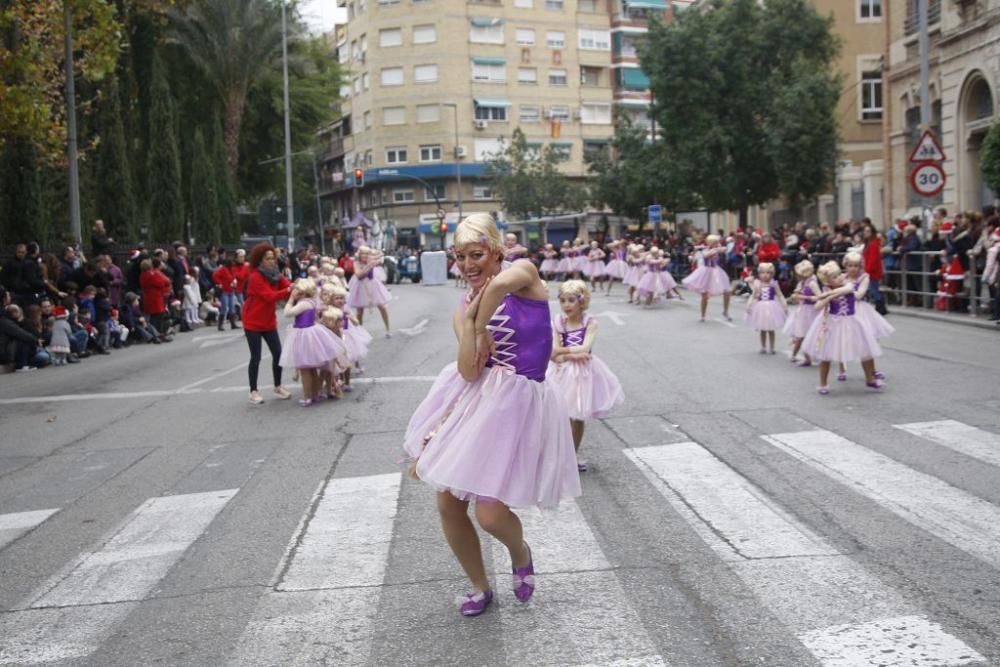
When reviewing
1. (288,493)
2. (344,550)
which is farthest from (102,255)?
(344,550)

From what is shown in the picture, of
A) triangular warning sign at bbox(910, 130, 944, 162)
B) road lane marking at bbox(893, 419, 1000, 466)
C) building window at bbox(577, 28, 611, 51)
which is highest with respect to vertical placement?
building window at bbox(577, 28, 611, 51)

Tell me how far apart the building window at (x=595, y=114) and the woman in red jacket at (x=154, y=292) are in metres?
62.0

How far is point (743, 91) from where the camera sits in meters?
44.3

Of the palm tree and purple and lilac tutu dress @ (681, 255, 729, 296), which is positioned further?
the palm tree

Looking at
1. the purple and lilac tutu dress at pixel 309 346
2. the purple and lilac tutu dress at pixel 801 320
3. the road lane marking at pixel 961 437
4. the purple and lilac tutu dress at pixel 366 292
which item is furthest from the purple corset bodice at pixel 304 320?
the purple and lilac tutu dress at pixel 366 292

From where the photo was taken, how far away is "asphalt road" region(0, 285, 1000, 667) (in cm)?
510

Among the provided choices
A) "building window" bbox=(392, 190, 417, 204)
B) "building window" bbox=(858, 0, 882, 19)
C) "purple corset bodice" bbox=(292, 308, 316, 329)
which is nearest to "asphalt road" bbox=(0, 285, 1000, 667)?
"purple corset bodice" bbox=(292, 308, 316, 329)

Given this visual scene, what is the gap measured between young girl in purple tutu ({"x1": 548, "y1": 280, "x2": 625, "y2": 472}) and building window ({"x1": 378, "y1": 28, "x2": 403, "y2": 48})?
7585cm

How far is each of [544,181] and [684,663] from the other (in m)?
68.1

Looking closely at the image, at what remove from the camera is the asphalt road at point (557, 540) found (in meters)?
5.10

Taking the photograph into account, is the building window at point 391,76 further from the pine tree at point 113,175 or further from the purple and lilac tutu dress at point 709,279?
the purple and lilac tutu dress at point 709,279

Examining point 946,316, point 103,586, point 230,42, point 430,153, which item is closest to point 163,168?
point 230,42

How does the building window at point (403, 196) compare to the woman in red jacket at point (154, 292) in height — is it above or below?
above

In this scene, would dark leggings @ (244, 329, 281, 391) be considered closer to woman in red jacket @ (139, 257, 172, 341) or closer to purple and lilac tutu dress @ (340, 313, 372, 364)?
purple and lilac tutu dress @ (340, 313, 372, 364)
